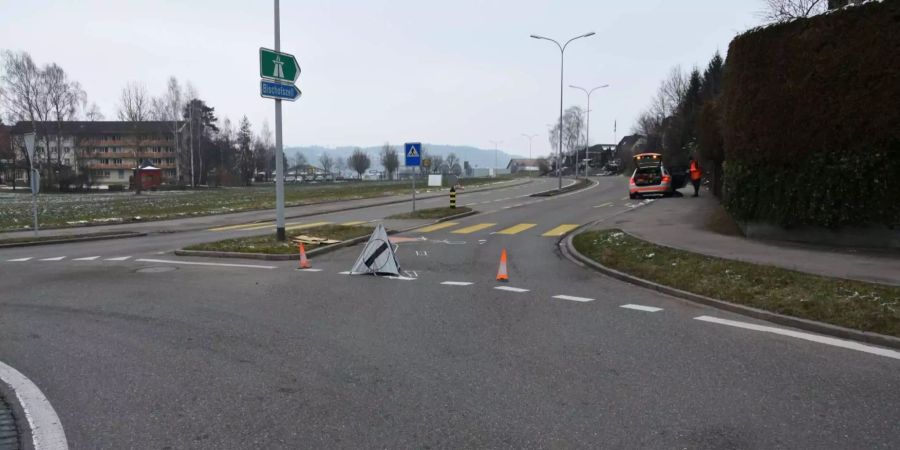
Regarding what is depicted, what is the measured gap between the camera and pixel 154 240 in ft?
59.0

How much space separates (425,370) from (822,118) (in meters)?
10.9

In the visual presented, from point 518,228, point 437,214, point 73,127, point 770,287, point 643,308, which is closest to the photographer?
point 643,308

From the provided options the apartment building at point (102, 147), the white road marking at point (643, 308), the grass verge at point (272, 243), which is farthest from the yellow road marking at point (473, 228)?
the apartment building at point (102, 147)

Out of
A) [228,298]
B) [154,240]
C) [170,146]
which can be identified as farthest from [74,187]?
[228,298]

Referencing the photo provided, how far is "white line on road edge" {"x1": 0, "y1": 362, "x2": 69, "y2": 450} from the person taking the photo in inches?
153

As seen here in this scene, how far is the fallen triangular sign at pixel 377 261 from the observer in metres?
11.0

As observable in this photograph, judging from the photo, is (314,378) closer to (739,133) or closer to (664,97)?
(739,133)

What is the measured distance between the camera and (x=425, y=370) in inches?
211

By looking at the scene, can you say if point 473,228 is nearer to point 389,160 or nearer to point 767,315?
point 767,315

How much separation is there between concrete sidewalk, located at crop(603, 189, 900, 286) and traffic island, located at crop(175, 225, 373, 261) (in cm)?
784

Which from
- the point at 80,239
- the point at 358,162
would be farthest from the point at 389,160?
the point at 80,239

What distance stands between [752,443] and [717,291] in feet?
16.8

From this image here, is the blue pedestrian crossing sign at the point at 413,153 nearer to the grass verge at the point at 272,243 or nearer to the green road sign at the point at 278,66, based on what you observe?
the grass verge at the point at 272,243

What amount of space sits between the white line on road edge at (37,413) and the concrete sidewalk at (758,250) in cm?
1001
